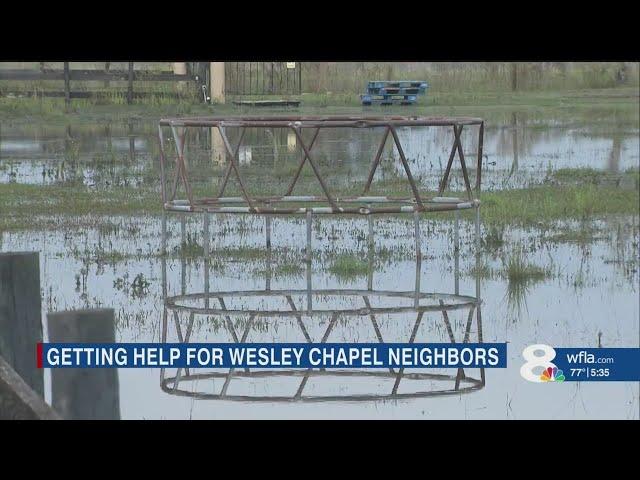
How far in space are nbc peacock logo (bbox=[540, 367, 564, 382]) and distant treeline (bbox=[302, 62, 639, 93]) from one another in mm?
34553

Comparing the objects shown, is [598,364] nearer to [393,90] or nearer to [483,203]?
[483,203]

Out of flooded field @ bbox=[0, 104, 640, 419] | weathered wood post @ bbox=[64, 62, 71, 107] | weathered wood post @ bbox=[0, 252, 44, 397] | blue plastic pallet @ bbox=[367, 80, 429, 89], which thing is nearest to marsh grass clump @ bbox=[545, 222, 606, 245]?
flooded field @ bbox=[0, 104, 640, 419]

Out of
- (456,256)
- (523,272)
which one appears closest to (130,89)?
(456,256)

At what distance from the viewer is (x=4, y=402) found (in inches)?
336

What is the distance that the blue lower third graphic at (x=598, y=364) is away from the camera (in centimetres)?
1056

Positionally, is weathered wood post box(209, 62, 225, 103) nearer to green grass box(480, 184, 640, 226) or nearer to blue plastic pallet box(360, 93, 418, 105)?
blue plastic pallet box(360, 93, 418, 105)

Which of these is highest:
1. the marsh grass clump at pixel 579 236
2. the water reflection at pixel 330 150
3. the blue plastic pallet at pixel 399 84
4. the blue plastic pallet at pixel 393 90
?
the blue plastic pallet at pixel 399 84

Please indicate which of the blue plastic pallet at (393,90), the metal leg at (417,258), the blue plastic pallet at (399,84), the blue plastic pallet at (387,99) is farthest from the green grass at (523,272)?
the blue plastic pallet at (399,84)

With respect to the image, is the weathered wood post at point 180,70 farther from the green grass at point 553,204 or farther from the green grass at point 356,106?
the green grass at point 553,204

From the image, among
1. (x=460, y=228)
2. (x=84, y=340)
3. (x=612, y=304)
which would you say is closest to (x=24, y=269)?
(x=84, y=340)

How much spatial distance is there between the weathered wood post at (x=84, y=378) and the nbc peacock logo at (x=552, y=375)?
3.05m

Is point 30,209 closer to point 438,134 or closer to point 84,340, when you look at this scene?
point 84,340

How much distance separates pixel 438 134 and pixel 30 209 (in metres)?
19.6

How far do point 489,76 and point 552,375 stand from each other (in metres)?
38.6
